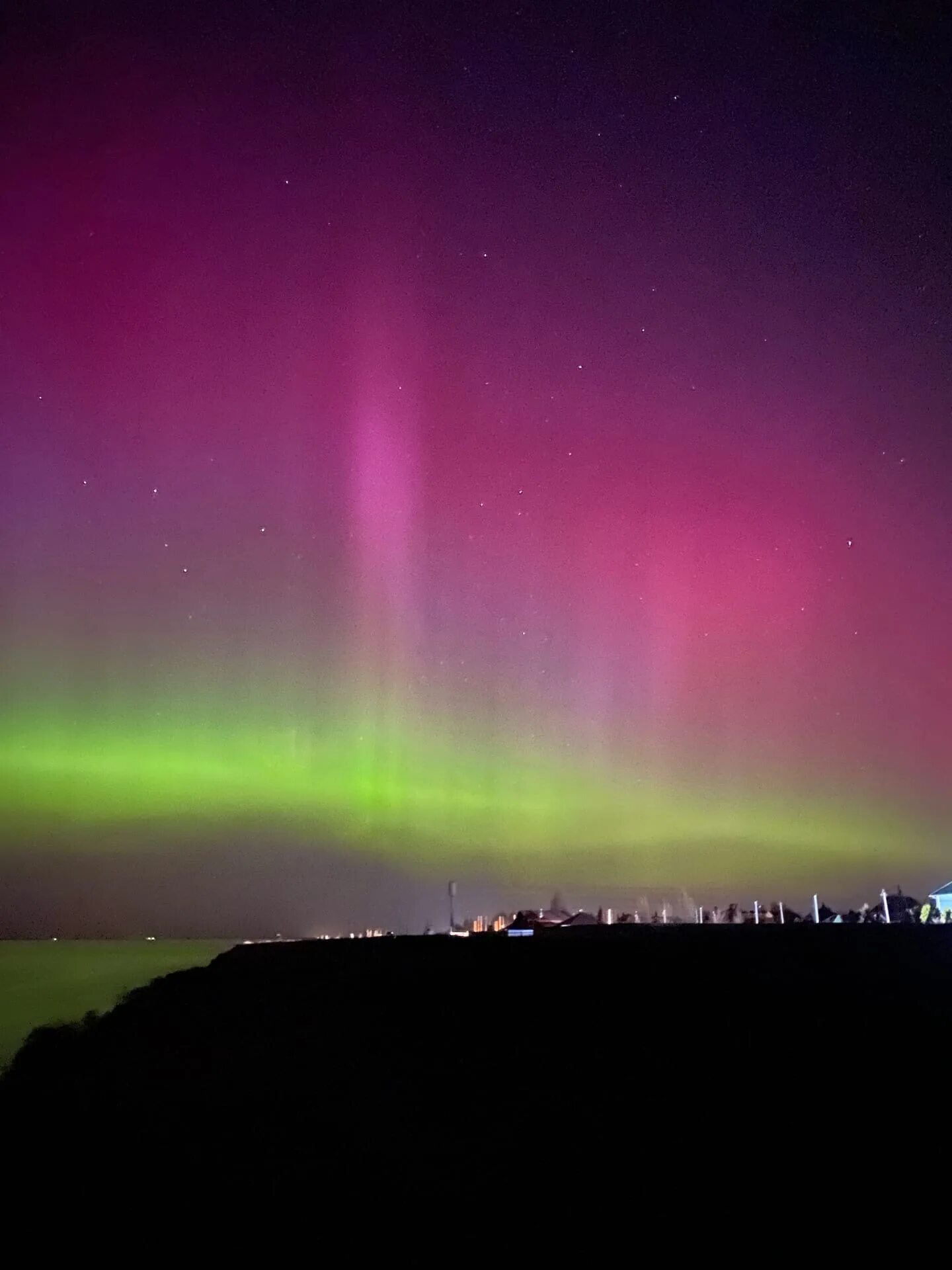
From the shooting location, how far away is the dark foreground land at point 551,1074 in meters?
9.48

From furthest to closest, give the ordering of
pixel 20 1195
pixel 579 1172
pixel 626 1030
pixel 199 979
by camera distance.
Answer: pixel 199 979
pixel 626 1030
pixel 20 1195
pixel 579 1172

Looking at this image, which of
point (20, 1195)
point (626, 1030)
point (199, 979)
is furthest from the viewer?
point (199, 979)

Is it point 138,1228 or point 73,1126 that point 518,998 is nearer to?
point 73,1126

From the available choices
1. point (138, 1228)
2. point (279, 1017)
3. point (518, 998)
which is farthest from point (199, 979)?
point (138, 1228)

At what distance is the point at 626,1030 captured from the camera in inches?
558

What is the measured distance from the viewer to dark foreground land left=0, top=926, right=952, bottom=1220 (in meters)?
9.48

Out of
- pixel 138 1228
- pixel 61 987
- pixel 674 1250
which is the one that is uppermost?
pixel 674 1250

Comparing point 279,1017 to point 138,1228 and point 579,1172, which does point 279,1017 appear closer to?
point 138,1228

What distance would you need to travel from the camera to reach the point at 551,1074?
12312 mm

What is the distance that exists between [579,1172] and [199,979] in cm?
3277

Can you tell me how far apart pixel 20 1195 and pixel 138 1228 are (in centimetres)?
385

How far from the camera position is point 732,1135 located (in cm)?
938

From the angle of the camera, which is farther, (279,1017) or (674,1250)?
(279,1017)

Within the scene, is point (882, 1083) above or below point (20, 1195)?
above
